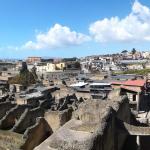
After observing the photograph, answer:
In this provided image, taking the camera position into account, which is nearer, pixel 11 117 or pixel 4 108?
pixel 11 117

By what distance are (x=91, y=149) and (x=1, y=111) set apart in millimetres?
19424

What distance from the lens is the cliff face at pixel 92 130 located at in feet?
52.5

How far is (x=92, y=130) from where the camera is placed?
22.2 meters

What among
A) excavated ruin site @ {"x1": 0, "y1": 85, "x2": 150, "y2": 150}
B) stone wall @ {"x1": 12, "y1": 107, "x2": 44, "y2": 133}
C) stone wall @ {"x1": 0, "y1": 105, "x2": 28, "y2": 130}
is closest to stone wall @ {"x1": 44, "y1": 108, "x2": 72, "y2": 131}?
excavated ruin site @ {"x1": 0, "y1": 85, "x2": 150, "y2": 150}

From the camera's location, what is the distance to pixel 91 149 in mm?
15602

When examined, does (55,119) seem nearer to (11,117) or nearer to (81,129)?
(11,117)

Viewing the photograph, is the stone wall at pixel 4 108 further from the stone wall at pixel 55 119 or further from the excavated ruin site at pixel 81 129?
the stone wall at pixel 55 119

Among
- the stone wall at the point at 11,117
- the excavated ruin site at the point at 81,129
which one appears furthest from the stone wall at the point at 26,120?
the stone wall at the point at 11,117

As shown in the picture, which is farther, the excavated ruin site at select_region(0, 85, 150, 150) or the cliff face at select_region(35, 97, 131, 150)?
the excavated ruin site at select_region(0, 85, 150, 150)

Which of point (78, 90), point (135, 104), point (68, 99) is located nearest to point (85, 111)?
point (68, 99)

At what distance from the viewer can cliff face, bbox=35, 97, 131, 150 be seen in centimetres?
1600

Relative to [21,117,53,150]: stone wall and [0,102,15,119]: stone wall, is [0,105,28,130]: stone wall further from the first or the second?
[21,117,53,150]: stone wall

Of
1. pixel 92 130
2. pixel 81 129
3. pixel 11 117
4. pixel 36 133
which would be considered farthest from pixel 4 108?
pixel 92 130

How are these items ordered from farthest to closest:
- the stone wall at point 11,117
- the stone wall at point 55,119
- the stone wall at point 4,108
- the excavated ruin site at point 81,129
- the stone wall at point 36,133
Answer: the stone wall at point 4,108 < the stone wall at point 55,119 < the stone wall at point 11,117 < the stone wall at point 36,133 < the excavated ruin site at point 81,129
